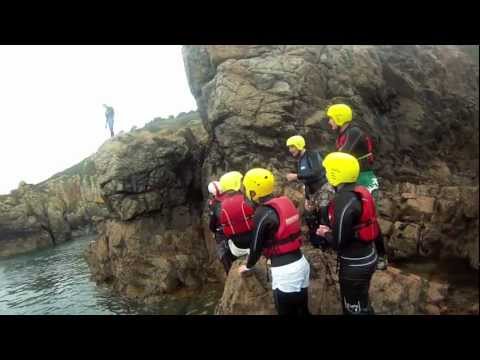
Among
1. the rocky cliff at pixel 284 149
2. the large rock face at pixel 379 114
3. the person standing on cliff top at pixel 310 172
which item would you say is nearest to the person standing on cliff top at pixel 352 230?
the person standing on cliff top at pixel 310 172

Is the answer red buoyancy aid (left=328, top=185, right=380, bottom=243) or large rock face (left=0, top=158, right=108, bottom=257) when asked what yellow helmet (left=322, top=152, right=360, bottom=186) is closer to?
red buoyancy aid (left=328, top=185, right=380, bottom=243)

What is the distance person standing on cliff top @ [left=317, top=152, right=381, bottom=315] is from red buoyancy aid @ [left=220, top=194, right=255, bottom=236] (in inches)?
105

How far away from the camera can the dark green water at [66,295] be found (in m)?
19.9

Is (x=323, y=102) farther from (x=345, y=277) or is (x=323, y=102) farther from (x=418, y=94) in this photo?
(x=345, y=277)

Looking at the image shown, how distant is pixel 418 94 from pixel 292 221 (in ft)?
70.4

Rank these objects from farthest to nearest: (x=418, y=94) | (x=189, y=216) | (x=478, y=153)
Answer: (x=189, y=216)
(x=418, y=94)
(x=478, y=153)

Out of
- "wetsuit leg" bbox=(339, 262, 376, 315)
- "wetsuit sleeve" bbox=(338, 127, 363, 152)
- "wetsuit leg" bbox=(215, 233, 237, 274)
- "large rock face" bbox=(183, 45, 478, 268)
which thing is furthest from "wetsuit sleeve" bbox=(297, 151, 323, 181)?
"large rock face" bbox=(183, 45, 478, 268)

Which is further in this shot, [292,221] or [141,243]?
[141,243]

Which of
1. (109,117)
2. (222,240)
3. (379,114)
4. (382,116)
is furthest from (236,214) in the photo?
(109,117)

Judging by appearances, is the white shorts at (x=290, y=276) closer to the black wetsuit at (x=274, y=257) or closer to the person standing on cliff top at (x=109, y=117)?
the black wetsuit at (x=274, y=257)

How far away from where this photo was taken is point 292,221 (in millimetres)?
6387

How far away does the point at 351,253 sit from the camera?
5961 mm
